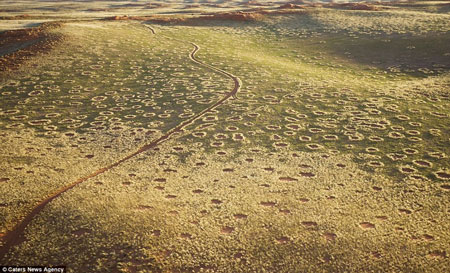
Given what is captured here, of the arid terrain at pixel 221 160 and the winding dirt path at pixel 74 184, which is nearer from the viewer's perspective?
the arid terrain at pixel 221 160

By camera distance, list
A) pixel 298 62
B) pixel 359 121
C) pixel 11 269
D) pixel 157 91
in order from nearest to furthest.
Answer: pixel 11 269, pixel 359 121, pixel 157 91, pixel 298 62

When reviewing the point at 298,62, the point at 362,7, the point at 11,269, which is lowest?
the point at 11,269

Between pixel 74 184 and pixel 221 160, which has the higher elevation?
pixel 221 160

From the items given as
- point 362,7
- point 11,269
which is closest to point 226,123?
point 11,269

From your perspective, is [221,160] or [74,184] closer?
[74,184]

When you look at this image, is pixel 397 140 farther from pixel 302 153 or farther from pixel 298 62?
pixel 298 62

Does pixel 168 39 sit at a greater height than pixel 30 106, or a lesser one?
greater

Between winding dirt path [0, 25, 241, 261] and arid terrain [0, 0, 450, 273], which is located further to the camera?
winding dirt path [0, 25, 241, 261]

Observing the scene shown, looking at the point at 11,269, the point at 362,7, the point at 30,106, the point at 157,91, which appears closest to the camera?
the point at 11,269
